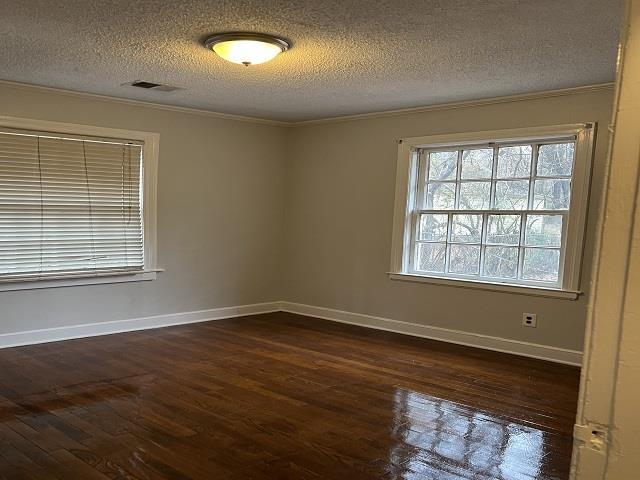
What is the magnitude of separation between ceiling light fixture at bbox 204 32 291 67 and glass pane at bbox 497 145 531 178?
98.6 inches

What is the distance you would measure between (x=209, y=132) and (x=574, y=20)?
393 cm

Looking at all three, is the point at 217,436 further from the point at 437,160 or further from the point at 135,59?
the point at 437,160

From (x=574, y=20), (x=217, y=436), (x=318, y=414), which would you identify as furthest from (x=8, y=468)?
(x=574, y=20)

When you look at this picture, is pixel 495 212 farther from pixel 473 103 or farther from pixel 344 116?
pixel 344 116

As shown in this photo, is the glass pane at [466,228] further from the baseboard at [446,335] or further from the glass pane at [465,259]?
the baseboard at [446,335]

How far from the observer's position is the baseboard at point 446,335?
187 inches

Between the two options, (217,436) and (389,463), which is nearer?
(389,463)

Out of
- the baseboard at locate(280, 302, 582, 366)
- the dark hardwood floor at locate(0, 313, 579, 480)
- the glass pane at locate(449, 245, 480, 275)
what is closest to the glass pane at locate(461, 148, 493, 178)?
the glass pane at locate(449, 245, 480, 275)

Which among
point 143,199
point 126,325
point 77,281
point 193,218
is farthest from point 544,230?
point 77,281

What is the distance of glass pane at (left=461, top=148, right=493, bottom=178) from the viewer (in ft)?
17.1

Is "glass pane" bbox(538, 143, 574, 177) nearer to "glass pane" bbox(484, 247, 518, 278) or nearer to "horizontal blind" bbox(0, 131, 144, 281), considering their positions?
"glass pane" bbox(484, 247, 518, 278)

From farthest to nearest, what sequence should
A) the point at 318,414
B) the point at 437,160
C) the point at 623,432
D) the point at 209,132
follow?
the point at 209,132 < the point at 437,160 < the point at 318,414 < the point at 623,432

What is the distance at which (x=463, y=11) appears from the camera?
2.80m

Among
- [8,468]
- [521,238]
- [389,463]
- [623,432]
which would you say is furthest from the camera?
A: [521,238]
